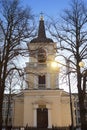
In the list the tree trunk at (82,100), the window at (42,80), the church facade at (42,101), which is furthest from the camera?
the window at (42,80)

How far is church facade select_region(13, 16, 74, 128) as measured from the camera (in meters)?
39.2

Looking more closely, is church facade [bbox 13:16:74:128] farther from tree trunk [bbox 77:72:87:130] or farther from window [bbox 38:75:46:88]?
tree trunk [bbox 77:72:87:130]

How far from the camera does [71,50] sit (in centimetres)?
2628

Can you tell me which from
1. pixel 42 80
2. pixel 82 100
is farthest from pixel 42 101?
pixel 82 100

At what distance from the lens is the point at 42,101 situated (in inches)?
1569

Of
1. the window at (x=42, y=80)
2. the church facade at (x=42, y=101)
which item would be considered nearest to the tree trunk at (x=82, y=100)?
the church facade at (x=42, y=101)

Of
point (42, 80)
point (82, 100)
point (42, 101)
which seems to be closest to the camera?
point (82, 100)

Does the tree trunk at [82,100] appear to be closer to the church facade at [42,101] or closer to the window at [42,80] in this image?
the church facade at [42,101]

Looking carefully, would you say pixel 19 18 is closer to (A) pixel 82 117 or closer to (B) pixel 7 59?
(B) pixel 7 59

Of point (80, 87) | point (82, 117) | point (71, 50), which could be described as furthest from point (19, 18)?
point (82, 117)

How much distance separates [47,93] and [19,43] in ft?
55.9

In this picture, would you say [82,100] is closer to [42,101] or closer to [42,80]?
[42,101]

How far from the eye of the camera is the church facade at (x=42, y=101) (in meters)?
39.2

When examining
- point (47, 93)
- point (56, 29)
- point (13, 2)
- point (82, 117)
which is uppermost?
point (13, 2)
